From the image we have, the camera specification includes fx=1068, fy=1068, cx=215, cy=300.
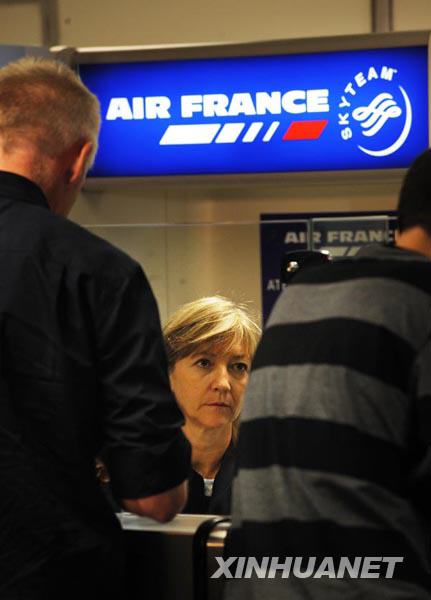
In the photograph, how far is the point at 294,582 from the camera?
1441mm

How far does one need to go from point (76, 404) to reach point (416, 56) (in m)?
2.84

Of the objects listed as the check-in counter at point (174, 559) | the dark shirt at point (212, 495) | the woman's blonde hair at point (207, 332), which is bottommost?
the dark shirt at point (212, 495)

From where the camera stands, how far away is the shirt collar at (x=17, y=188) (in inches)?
62.4

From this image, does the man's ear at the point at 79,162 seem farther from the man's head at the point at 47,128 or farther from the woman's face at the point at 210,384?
the woman's face at the point at 210,384

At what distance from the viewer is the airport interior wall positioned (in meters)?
4.20

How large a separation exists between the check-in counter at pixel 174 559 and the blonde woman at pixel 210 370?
1056 mm

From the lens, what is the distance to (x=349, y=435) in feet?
4.55

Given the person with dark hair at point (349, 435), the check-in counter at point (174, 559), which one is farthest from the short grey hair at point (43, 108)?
the check-in counter at point (174, 559)

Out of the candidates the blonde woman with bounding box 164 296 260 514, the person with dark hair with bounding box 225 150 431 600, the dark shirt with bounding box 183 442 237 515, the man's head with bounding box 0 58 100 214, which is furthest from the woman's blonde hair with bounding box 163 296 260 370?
the person with dark hair with bounding box 225 150 431 600

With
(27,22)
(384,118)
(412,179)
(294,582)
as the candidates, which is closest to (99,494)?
(294,582)

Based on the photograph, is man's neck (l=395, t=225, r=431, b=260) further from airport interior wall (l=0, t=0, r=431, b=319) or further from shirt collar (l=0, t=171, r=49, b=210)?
airport interior wall (l=0, t=0, r=431, b=319)

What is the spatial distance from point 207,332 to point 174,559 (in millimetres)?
1198

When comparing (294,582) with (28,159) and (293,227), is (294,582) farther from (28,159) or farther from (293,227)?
(293,227)

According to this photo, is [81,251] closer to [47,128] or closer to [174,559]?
[47,128]
